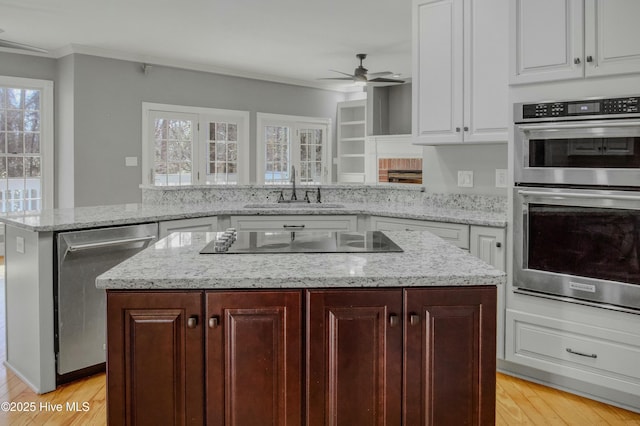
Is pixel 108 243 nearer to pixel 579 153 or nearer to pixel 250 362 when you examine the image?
A: pixel 250 362

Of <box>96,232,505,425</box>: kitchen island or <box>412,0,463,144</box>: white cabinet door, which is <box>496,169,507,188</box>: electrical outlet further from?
<box>96,232,505,425</box>: kitchen island

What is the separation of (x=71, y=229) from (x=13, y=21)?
360 cm

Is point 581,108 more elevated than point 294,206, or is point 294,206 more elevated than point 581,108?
point 581,108

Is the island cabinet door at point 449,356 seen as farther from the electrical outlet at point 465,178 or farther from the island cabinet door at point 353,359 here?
the electrical outlet at point 465,178

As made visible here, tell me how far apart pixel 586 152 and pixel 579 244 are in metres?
0.46

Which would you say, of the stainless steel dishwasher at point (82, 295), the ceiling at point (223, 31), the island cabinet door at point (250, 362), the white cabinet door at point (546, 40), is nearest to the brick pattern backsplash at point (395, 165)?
the ceiling at point (223, 31)

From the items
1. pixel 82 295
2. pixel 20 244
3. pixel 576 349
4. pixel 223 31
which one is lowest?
pixel 576 349

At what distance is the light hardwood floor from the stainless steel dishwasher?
0.13 meters

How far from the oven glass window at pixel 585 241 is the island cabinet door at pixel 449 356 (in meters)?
1.28

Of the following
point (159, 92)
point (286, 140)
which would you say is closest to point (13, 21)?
point (159, 92)

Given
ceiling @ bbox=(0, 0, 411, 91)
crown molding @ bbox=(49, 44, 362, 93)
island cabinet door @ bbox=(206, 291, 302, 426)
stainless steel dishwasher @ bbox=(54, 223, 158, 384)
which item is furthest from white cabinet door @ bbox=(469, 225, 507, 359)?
crown molding @ bbox=(49, 44, 362, 93)

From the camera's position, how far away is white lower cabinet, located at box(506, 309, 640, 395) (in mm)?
2418

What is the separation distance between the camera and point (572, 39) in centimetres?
252

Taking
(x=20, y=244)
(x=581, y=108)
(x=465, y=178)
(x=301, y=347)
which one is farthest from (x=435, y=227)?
(x=20, y=244)
